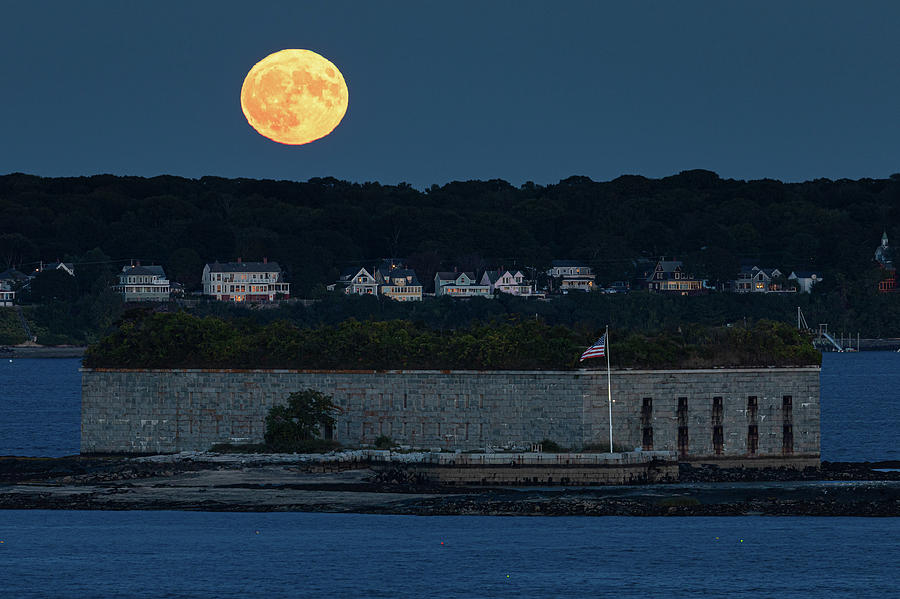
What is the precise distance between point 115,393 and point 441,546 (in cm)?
2172

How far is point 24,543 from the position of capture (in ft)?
192

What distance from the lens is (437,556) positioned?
5600 cm

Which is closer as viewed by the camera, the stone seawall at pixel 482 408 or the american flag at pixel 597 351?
the american flag at pixel 597 351

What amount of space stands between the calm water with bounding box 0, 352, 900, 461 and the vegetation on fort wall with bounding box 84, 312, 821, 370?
1571cm

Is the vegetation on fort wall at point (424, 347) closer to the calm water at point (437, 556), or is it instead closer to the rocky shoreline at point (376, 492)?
the rocky shoreline at point (376, 492)

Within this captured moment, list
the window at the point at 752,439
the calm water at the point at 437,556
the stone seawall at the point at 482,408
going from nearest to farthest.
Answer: the calm water at the point at 437,556, the stone seawall at the point at 482,408, the window at the point at 752,439

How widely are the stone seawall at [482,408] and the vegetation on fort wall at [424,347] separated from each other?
0.64 metres

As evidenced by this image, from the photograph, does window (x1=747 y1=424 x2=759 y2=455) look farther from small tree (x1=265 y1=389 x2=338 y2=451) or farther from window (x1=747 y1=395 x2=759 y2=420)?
small tree (x1=265 y1=389 x2=338 y2=451)

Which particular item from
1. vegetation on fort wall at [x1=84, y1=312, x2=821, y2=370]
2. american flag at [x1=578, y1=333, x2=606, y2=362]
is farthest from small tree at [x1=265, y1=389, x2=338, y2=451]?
american flag at [x1=578, y1=333, x2=606, y2=362]

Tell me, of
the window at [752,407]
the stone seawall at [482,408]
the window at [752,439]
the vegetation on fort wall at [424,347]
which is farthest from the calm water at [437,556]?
the vegetation on fort wall at [424,347]

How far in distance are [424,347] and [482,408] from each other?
4.20 m

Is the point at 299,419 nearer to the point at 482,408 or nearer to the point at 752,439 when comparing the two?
the point at 482,408

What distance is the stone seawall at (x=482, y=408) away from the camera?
68.2 metres

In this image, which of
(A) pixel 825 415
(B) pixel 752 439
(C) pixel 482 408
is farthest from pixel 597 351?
(A) pixel 825 415
